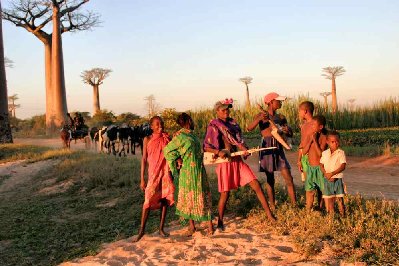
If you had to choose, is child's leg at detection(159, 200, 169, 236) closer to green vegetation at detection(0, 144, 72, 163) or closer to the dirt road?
the dirt road

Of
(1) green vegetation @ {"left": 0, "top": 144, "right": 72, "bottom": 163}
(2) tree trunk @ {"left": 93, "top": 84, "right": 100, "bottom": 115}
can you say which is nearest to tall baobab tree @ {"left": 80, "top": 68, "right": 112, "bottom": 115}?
(2) tree trunk @ {"left": 93, "top": 84, "right": 100, "bottom": 115}

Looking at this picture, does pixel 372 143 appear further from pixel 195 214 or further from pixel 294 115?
pixel 195 214

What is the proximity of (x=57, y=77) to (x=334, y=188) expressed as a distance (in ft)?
96.2

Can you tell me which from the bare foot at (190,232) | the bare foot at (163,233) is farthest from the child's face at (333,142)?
the bare foot at (163,233)

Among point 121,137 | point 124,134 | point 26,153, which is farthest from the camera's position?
point 26,153

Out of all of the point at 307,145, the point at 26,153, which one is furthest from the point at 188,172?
the point at 26,153

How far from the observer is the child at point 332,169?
5.51 metres

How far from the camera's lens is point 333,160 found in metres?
5.54

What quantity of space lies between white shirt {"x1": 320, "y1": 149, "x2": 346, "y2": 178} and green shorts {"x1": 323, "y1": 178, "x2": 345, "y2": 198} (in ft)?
0.29

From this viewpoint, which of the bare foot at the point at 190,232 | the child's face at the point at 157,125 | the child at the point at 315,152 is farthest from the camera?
the child's face at the point at 157,125

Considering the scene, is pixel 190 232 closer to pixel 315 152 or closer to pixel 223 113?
pixel 223 113

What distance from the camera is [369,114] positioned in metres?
22.6

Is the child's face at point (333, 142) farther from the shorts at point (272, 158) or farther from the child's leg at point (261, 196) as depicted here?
the child's leg at point (261, 196)

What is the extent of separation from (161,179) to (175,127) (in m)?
17.3
